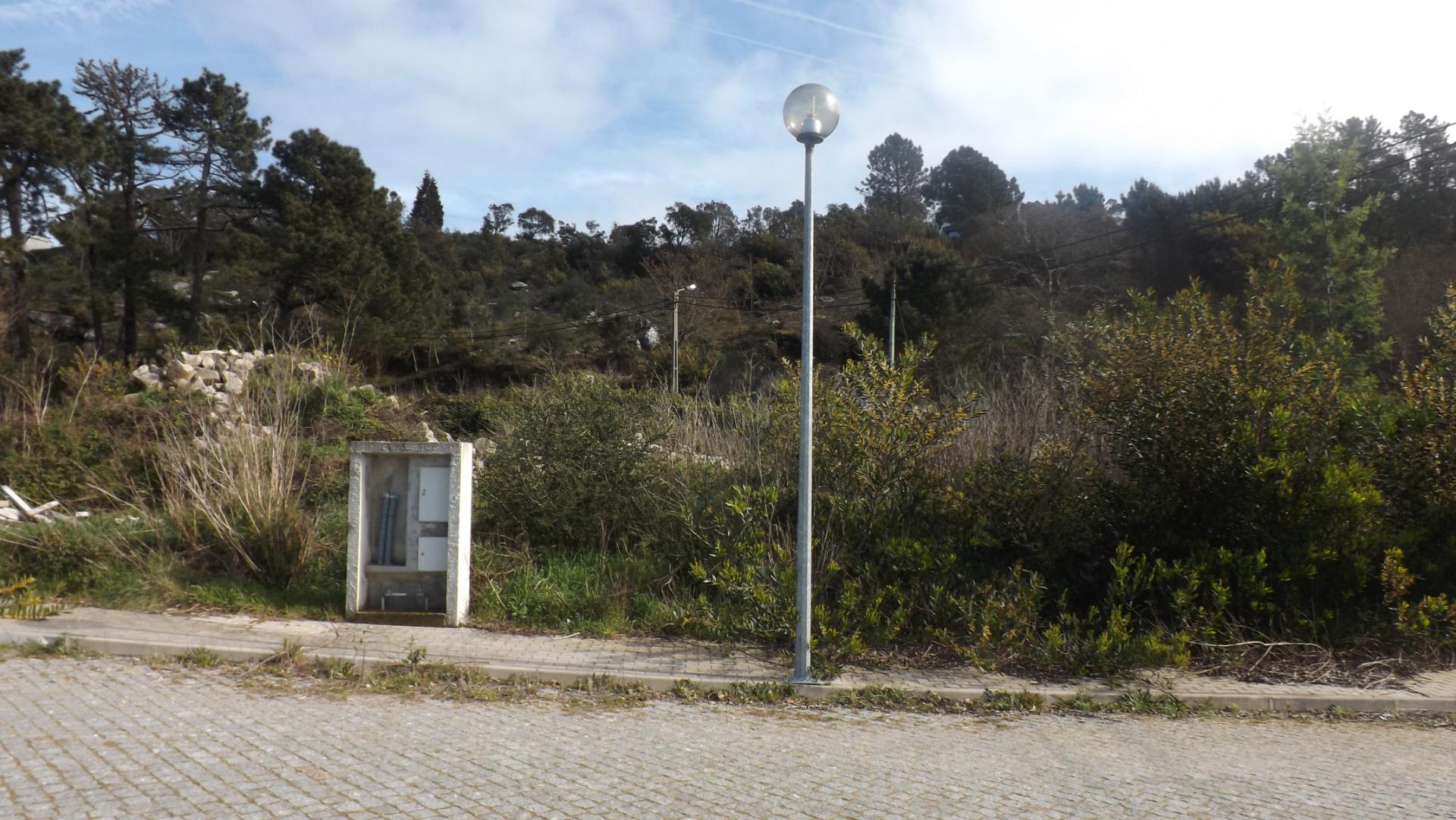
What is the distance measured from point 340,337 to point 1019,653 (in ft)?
101

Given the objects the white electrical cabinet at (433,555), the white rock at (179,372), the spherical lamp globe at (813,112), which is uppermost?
the spherical lamp globe at (813,112)

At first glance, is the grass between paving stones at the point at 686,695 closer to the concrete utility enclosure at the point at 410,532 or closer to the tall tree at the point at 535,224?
the concrete utility enclosure at the point at 410,532

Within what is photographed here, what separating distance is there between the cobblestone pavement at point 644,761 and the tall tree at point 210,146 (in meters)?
34.9

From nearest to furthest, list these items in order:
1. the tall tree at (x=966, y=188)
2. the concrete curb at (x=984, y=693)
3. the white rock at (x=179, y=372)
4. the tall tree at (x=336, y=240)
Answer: the concrete curb at (x=984, y=693) < the white rock at (x=179, y=372) < the tall tree at (x=336, y=240) < the tall tree at (x=966, y=188)

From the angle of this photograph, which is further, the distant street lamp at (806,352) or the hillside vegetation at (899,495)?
the hillside vegetation at (899,495)

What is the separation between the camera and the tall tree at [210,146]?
37469mm

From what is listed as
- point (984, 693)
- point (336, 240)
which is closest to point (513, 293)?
point (336, 240)

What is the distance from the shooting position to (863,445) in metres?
9.66

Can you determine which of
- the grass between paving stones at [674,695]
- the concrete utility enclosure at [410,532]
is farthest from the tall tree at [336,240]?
the grass between paving stones at [674,695]

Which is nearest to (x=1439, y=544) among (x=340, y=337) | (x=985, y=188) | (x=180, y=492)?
(x=180, y=492)

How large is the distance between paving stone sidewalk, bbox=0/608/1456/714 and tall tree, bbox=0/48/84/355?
27905mm

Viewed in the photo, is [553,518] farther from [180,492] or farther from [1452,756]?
[1452,756]

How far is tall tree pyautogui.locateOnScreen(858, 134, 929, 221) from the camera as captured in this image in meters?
70.5

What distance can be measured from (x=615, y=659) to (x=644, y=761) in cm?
256
